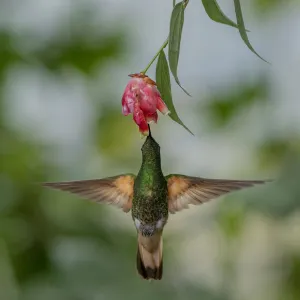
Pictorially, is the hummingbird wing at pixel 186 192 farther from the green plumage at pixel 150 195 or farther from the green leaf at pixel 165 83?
the green leaf at pixel 165 83

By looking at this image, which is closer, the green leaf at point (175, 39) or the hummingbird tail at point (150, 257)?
the green leaf at point (175, 39)

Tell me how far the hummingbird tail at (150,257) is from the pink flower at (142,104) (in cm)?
31

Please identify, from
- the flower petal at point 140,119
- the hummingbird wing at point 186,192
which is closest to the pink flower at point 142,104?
the flower petal at point 140,119

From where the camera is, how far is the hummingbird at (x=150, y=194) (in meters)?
1.33

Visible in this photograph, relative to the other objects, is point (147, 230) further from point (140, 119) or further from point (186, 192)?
point (140, 119)

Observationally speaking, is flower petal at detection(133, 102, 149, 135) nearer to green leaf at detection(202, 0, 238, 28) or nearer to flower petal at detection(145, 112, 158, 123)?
flower petal at detection(145, 112, 158, 123)

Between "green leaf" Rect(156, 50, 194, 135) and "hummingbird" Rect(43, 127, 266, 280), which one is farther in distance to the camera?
"hummingbird" Rect(43, 127, 266, 280)

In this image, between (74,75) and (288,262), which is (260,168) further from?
(74,75)

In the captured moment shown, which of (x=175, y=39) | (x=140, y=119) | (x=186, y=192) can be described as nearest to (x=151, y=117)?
(x=140, y=119)

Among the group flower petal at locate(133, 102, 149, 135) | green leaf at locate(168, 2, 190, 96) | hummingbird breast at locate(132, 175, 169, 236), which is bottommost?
hummingbird breast at locate(132, 175, 169, 236)

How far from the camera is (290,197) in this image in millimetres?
2932

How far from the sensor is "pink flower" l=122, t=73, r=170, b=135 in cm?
119

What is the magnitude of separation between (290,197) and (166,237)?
0.67 m

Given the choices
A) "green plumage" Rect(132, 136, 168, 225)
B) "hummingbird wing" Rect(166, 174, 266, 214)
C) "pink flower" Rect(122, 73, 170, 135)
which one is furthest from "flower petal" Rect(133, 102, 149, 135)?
"hummingbird wing" Rect(166, 174, 266, 214)
